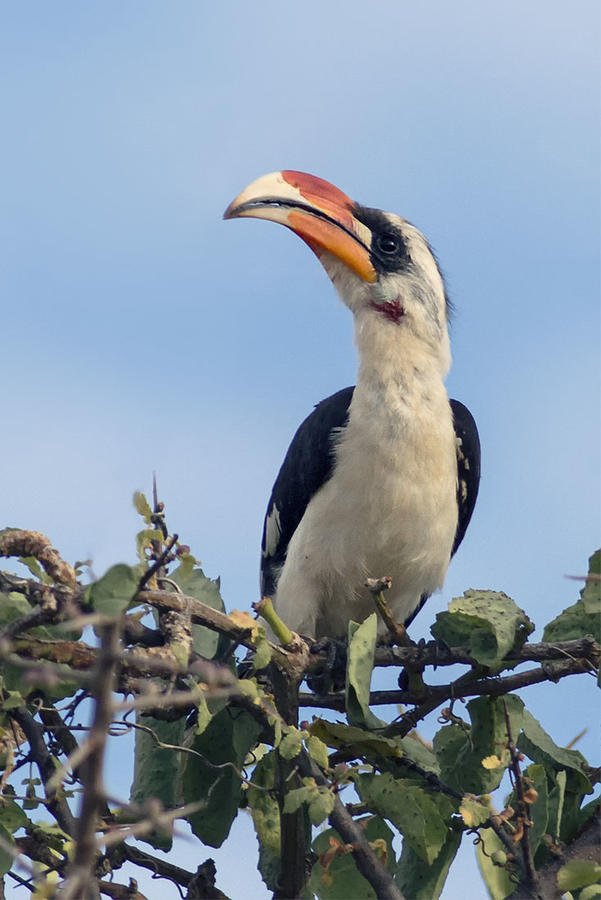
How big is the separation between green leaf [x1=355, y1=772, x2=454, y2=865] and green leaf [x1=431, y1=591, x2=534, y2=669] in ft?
1.54

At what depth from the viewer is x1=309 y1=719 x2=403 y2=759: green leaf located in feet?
11.5

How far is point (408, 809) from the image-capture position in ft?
10.9

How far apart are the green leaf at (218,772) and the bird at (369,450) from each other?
124cm

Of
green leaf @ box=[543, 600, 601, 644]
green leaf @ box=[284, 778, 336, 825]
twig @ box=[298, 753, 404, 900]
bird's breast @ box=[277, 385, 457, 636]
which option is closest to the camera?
green leaf @ box=[284, 778, 336, 825]

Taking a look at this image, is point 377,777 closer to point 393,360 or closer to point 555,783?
point 555,783

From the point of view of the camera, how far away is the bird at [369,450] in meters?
4.84

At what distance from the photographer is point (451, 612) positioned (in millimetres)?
3660

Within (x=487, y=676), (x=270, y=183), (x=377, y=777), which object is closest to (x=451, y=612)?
(x=487, y=676)

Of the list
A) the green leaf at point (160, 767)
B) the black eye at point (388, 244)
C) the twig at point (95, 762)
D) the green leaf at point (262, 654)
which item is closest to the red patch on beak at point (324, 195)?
the black eye at point (388, 244)

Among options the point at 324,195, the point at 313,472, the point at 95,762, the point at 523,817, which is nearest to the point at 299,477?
the point at 313,472

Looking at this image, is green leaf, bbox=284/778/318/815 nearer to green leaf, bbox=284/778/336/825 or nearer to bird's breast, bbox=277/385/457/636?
green leaf, bbox=284/778/336/825

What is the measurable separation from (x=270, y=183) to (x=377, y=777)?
2911 mm

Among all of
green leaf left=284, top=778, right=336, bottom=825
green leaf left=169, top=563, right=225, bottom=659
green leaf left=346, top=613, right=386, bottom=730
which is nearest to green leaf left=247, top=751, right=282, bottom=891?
green leaf left=346, top=613, right=386, bottom=730

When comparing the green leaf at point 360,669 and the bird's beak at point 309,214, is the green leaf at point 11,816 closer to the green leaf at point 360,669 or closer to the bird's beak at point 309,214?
the green leaf at point 360,669
